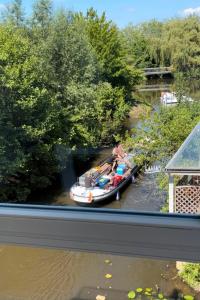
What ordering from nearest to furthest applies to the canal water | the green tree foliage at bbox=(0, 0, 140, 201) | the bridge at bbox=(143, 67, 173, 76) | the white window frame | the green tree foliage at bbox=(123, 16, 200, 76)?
1. the white window frame
2. the canal water
3. the green tree foliage at bbox=(123, 16, 200, 76)
4. the bridge at bbox=(143, 67, 173, 76)
5. the green tree foliage at bbox=(0, 0, 140, 201)

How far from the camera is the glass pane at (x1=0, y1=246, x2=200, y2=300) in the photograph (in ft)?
1.85

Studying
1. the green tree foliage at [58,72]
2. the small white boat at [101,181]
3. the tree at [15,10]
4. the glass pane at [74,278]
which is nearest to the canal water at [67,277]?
the glass pane at [74,278]

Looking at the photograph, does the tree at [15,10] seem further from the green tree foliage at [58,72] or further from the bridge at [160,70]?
the green tree foliage at [58,72]

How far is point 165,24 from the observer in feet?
2.14

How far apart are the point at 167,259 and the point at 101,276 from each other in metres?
0.20

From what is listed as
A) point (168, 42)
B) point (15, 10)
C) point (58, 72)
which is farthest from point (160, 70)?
point (58, 72)

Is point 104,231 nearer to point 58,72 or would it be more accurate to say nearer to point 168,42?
point 168,42

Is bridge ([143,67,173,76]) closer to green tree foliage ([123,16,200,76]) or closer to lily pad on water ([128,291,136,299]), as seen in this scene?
green tree foliage ([123,16,200,76])

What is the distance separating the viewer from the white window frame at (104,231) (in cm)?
43

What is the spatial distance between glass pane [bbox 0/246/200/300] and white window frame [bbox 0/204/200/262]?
0.07 meters

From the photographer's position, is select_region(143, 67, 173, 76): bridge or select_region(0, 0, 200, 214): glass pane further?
select_region(143, 67, 173, 76): bridge

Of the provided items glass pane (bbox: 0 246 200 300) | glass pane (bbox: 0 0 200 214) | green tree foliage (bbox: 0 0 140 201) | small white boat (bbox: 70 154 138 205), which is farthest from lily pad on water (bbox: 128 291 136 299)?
green tree foliage (bbox: 0 0 140 201)

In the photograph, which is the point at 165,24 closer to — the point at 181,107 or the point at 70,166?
the point at 70,166

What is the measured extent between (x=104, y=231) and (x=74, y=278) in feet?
0.70
